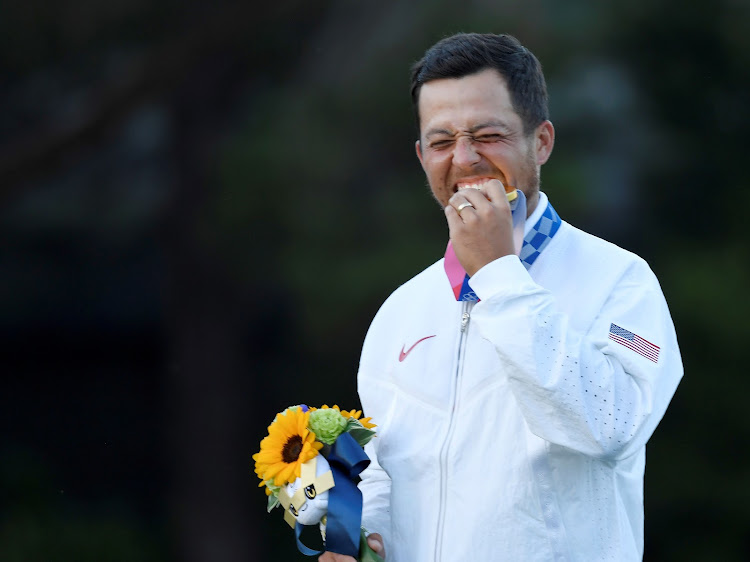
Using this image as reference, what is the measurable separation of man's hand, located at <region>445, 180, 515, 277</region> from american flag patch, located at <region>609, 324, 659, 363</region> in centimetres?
24

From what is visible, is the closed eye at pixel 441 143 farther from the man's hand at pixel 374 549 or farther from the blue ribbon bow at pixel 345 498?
the man's hand at pixel 374 549

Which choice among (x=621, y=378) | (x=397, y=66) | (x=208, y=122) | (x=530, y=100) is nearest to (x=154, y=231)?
(x=208, y=122)

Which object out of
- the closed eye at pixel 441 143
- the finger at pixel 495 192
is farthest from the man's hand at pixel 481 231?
the closed eye at pixel 441 143

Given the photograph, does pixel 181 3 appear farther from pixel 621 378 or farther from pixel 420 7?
pixel 621 378

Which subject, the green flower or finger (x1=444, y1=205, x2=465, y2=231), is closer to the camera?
finger (x1=444, y1=205, x2=465, y2=231)

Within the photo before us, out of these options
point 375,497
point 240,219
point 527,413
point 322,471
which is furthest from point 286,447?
point 240,219

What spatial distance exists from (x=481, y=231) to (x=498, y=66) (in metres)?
0.40

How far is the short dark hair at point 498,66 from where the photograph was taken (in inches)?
77.0

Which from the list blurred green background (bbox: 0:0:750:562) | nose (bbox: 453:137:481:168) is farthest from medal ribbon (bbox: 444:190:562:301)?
blurred green background (bbox: 0:0:750:562)

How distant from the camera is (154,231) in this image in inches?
212

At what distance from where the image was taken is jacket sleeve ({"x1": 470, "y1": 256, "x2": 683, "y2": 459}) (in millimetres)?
1620

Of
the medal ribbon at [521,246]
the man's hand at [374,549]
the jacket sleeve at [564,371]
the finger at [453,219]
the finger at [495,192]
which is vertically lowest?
the man's hand at [374,549]

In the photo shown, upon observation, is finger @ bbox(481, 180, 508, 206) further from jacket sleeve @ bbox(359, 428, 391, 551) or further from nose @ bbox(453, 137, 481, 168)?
jacket sleeve @ bbox(359, 428, 391, 551)

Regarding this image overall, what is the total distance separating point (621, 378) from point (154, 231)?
13.3 feet
